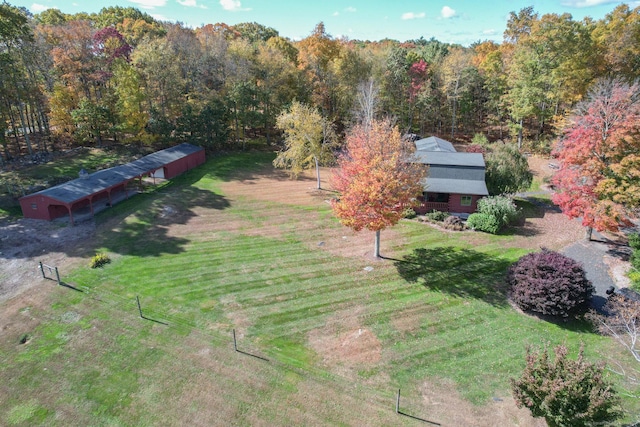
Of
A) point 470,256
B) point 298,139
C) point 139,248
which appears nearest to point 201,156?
point 298,139

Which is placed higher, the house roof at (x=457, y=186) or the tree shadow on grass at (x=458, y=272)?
the house roof at (x=457, y=186)

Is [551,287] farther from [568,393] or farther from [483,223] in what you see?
[483,223]

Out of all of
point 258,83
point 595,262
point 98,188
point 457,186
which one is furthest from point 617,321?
point 258,83

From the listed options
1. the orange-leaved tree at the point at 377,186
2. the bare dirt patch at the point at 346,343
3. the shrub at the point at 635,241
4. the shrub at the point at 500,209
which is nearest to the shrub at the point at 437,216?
the shrub at the point at 500,209

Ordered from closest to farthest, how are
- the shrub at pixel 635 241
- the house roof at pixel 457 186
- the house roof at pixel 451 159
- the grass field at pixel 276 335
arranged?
the grass field at pixel 276 335 → the shrub at pixel 635 241 → the house roof at pixel 457 186 → the house roof at pixel 451 159

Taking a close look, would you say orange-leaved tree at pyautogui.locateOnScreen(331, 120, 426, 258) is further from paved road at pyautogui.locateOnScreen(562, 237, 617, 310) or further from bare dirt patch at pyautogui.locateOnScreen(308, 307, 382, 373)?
paved road at pyautogui.locateOnScreen(562, 237, 617, 310)

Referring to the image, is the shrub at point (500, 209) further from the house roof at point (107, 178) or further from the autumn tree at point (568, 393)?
the house roof at point (107, 178)

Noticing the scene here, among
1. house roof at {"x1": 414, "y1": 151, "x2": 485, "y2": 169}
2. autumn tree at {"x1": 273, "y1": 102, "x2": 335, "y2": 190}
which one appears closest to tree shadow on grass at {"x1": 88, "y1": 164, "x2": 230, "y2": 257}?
autumn tree at {"x1": 273, "y1": 102, "x2": 335, "y2": 190}
